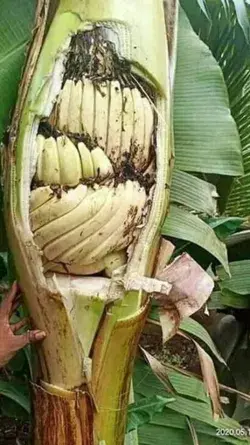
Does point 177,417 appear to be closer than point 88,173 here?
No

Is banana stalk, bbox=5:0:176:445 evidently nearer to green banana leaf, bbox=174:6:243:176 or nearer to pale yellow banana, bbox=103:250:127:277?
pale yellow banana, bbox=103:250:127:277

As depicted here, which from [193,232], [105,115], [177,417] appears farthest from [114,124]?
[177,417]

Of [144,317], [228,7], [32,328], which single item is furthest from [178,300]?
[228,7]

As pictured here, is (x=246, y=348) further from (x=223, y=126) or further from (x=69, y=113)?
(x=69, y=113)

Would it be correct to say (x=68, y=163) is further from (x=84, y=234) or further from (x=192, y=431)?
(x=192, y=431)

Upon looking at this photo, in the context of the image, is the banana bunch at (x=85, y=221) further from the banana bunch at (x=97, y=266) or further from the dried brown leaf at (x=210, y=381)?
the dried brown leaf at (x=210, y=381)

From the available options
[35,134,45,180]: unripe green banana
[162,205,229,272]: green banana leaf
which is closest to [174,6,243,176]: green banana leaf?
[162,205,229,272]: green banana leaf
